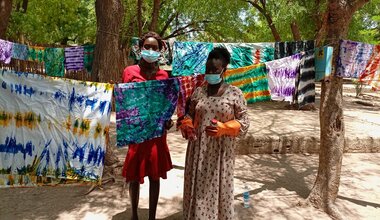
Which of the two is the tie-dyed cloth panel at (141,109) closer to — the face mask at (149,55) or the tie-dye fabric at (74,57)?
the face mask at (149,55)

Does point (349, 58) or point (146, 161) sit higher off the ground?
point (349, 58)

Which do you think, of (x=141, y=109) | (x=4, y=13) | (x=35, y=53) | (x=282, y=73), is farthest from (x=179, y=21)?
(x=141, y=109)

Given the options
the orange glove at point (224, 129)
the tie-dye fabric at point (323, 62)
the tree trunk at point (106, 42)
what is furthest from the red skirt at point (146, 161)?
the tie-dye fabric at point (323, 62)

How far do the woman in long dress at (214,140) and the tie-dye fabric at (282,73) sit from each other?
209 cm

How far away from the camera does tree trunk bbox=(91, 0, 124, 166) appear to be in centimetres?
440

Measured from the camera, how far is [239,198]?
4.36 meters

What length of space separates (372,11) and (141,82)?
1130cm

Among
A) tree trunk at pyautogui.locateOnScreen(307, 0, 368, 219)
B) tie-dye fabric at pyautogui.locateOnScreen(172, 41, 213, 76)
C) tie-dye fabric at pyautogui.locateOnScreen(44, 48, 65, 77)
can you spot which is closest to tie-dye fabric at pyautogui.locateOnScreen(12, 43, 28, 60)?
tie-dye fabric at pyautogui.locateOnScreen(44, 48, 65, 77)

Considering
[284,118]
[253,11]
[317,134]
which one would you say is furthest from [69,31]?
[317,134]

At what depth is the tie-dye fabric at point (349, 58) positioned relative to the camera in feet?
13.2

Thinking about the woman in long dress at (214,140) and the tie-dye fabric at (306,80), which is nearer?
the woman in long dress at (214,140)

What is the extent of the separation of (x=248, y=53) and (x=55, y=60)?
3.92 meters

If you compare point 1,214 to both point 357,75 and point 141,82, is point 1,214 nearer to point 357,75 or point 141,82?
point 141,82

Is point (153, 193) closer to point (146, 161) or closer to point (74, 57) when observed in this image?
point (146, 161)
